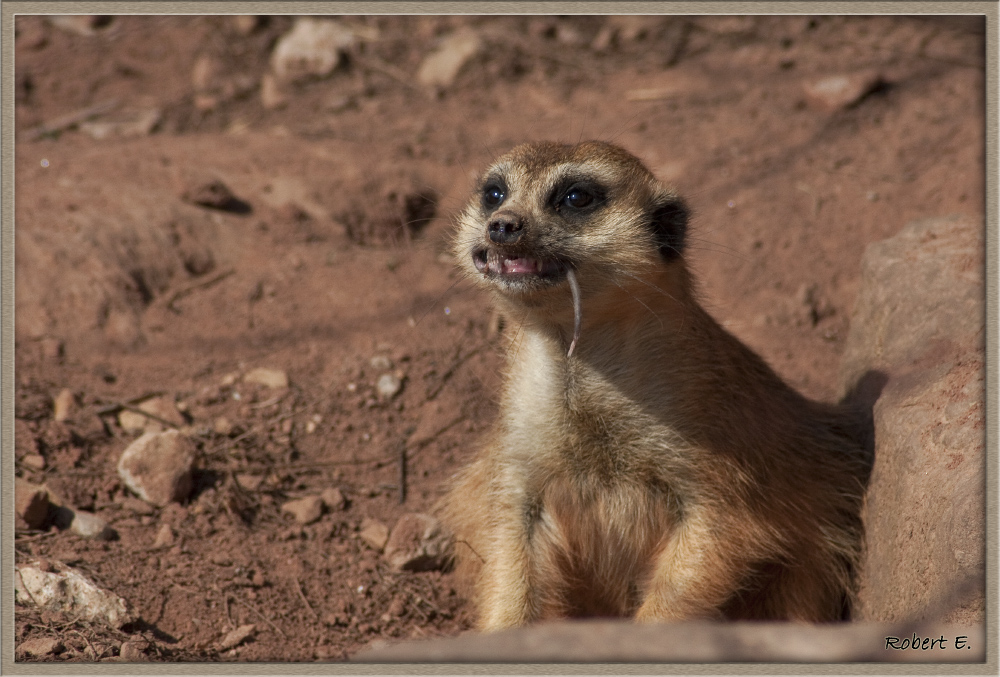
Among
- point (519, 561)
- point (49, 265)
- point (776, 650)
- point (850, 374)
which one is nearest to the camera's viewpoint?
point (776, 650)

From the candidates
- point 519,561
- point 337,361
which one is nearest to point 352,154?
point 337,361

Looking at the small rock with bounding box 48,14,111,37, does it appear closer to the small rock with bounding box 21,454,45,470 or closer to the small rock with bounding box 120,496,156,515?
the small rock with bounding box 21,454,45,470

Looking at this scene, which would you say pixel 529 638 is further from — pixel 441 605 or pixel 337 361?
pixel 337 361

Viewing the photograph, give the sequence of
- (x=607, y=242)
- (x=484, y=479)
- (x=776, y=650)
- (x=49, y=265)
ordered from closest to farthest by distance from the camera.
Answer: (x=776, y=650), (x=607, y=242), (x=484, y=479), (x=49, y=265)

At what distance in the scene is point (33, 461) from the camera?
3.91 meters

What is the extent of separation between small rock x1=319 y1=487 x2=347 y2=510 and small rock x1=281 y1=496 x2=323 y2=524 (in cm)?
6

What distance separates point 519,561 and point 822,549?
120 cm

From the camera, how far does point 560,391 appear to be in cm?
339

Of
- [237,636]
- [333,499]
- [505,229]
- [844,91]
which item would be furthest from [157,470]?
[844,91]

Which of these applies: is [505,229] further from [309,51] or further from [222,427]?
[309,51]

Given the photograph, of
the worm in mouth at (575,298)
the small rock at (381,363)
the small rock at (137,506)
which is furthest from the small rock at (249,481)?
the worm in mouth at (575,298)

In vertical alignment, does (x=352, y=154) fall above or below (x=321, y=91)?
below

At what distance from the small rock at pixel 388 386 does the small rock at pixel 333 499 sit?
0.67 metres

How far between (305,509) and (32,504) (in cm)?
109
